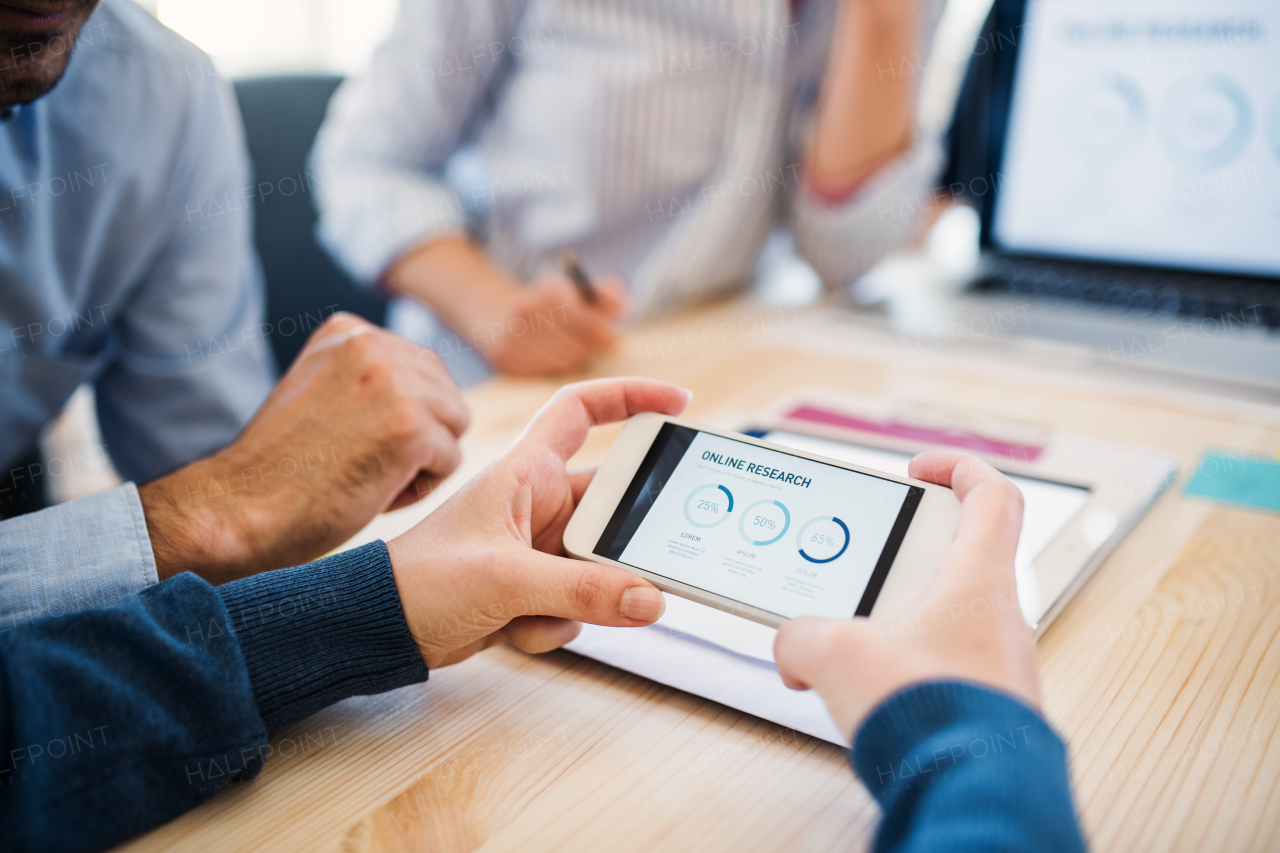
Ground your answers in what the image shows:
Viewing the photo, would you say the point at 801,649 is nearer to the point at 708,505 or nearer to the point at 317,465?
the point at 708,505

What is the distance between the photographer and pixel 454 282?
98cm

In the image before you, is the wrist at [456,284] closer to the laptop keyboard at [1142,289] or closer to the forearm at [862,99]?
the forearm at [862,99]

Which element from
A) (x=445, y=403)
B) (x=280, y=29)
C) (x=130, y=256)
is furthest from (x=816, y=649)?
(x=280, y=29)

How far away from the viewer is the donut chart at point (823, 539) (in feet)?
1.32

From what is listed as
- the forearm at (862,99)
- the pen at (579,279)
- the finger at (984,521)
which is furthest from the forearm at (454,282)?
the finger at (984,521)

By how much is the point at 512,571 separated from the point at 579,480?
97mm

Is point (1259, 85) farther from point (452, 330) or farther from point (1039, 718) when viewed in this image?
point (452, 330)

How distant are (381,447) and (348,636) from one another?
0.56 feet

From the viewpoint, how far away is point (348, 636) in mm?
404

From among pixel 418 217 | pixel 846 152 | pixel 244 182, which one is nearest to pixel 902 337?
pixel 846 152

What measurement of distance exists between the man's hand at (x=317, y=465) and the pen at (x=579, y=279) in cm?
27

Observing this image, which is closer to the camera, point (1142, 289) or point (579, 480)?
point (579, 480)

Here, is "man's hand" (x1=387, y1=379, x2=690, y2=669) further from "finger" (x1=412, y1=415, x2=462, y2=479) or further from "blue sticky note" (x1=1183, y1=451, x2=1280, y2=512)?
"blue sticky note" (x1=1183, y1=451, x2=1280, y2=512)

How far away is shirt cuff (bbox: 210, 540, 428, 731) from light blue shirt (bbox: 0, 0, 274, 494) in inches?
16.6
